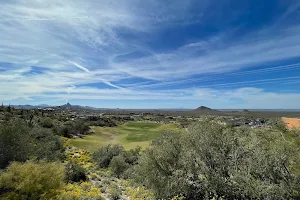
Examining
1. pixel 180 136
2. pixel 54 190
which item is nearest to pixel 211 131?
pixel 180 136

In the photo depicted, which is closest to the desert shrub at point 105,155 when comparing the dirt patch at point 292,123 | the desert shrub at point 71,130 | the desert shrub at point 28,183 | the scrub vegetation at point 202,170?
the scrub vegetation at point 202,170

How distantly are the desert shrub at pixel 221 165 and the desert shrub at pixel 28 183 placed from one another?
18.5ft

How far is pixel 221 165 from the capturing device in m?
12.5

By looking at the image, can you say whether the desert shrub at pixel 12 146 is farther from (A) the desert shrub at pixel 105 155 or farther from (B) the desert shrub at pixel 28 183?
(A) the desert shrub at pixel 105 155

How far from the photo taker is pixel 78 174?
814 inches

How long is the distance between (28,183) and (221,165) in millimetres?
9944

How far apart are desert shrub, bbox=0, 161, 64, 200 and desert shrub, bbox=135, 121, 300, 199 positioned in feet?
18.5

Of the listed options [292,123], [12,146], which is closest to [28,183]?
[12,146]

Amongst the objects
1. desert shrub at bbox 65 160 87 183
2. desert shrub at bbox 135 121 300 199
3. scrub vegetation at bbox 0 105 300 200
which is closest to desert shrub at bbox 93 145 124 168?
desert shrub at bbox 65 160 87 183

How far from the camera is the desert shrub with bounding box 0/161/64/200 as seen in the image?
10257mm

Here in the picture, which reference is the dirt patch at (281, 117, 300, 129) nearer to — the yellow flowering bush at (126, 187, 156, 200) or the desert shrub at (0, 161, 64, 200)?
the yellow flowering bush at (126, 187, 156, 200)

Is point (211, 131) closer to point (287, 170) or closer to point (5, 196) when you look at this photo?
point (287, 170)

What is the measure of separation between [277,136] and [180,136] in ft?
19.8

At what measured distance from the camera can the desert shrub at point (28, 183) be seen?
10257mm
